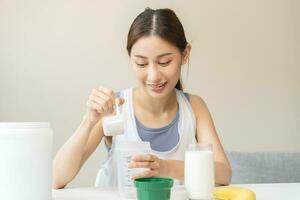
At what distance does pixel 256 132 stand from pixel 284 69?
0.41 m

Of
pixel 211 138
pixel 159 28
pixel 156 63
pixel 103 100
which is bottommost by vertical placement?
pixel 211 138

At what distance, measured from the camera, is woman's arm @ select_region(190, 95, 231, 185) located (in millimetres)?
1152

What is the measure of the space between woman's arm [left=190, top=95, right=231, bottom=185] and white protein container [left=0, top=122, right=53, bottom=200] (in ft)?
1.79

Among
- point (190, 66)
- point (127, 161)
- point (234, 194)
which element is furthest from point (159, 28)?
point (190, 66)

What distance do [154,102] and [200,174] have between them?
1.86ft

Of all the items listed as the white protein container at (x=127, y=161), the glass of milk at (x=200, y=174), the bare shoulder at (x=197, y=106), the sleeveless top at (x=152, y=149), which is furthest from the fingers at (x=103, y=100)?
the bare shoulder at (x=197, y=106)

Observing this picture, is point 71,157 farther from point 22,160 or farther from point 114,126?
point 22,160

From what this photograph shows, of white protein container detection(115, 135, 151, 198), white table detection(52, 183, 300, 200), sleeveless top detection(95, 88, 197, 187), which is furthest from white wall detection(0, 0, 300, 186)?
white protein container detection(115, 135, 151, 198)

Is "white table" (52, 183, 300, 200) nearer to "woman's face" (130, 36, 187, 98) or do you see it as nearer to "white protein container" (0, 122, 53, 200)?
"white protein container" (0, 122, 53, 200)

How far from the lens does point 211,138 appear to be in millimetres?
1302

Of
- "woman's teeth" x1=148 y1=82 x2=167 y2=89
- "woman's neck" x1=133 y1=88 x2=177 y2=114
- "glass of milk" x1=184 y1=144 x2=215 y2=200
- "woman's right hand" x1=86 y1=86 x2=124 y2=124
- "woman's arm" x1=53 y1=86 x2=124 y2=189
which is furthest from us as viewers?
"woman's neck" x1=133 y1=88 x2=177 y2=114

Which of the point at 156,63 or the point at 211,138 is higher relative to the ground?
the point at 156,63

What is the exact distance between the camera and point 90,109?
3.37 ft

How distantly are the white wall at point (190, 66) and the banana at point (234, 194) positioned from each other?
4.36 feet
